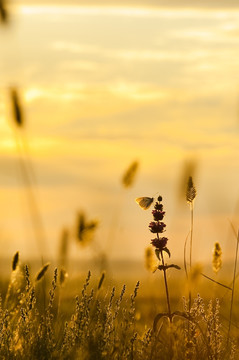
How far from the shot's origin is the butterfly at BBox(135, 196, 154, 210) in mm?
3477

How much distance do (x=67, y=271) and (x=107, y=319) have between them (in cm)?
50

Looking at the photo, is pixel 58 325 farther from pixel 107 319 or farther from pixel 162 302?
pixel 162 302

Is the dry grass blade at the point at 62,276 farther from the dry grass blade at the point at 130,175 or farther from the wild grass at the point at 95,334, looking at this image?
the dry grass blade at the point at 130,175

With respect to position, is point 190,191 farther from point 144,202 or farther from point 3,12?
point 3,12

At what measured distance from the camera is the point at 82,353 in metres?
3.29

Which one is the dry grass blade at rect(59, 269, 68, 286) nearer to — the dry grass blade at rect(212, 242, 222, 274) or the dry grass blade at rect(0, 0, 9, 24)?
the dry grass blade at rect(212, 242, 222, 274)

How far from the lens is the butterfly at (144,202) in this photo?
11.4 ft

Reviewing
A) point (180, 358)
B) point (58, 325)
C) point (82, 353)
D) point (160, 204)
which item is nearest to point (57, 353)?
point (82, 353)

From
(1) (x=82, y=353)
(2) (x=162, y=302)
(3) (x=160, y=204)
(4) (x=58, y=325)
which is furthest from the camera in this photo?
(2) (x=162, y=302)

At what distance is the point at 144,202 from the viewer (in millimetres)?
3492

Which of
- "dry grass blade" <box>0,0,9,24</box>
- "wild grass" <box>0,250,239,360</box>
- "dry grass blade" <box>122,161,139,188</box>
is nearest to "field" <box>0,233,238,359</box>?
"wild grass" <box>0,250,239,360</box>

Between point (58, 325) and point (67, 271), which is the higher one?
point (67, 271)

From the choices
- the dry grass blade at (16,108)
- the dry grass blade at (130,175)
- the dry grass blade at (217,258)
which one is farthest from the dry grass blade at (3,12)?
the dry grass blade at (217,258)

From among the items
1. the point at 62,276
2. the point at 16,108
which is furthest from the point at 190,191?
the point at 16,108
